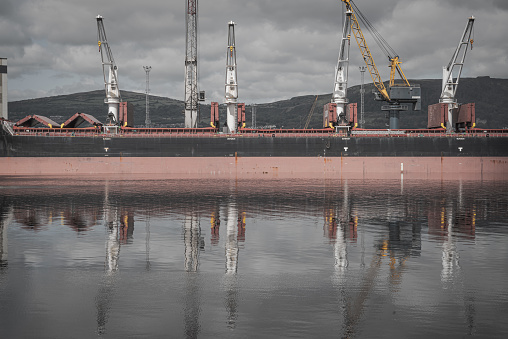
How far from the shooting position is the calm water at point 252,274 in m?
10.9

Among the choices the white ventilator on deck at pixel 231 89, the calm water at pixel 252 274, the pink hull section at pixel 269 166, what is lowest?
the calm water at pixel 252 274

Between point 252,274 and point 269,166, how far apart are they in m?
72.6

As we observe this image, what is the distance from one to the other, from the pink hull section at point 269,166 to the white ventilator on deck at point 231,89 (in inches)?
478

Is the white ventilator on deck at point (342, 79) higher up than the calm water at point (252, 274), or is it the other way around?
the white ventilator on deck at point (342, 79)

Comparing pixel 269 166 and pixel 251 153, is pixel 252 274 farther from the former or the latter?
pixel 251 153

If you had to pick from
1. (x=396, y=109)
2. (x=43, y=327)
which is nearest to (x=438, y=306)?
(x=43, y=327)

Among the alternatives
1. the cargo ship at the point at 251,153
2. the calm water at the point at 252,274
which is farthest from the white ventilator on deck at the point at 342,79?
the calm water at the point at 252,274

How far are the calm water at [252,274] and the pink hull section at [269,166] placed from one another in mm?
55919

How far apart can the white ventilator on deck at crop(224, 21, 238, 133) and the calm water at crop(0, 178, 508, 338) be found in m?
67.1

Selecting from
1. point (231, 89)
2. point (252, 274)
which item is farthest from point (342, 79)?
point (252, 274)

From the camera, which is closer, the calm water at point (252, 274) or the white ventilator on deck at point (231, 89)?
the calm water at point (252, 274)

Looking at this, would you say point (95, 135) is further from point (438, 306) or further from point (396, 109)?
point (438, 306)

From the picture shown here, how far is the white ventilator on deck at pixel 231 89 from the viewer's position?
3834 inches

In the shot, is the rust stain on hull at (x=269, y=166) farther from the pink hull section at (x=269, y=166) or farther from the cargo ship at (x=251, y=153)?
the cargo ship at (x=251, y=153)
